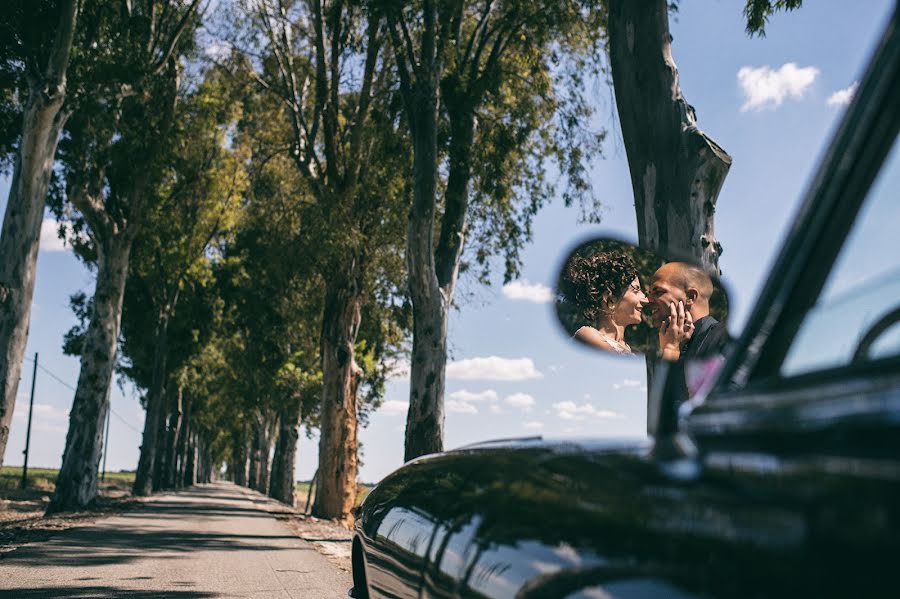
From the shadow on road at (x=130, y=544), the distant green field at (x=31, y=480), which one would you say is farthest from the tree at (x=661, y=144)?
the distant green field at (x=31, y=480)

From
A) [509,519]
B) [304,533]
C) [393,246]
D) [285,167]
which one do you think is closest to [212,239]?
[285,167]

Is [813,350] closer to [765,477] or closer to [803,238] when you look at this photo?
[803,238]

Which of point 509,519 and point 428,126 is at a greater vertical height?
point 428,126

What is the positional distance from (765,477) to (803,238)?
38 centimetres

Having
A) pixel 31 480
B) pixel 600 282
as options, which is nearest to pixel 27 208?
pixel 600 282

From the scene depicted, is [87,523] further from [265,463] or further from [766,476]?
[265,463]

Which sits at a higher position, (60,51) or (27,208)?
(60,51)

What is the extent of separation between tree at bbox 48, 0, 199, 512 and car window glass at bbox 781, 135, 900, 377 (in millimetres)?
19071

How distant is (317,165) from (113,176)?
18.7 feet

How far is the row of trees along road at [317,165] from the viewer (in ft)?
45.1

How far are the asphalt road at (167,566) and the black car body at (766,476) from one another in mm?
6326

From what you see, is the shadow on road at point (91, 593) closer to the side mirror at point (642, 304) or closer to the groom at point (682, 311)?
the side mirror at point (642, 304)

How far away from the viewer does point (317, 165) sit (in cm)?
1984

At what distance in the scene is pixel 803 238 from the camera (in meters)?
1.23
